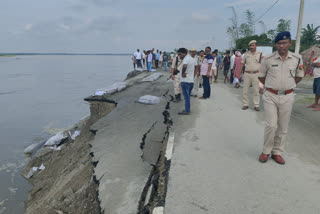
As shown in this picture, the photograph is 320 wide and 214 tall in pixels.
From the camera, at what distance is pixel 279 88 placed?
134 inches

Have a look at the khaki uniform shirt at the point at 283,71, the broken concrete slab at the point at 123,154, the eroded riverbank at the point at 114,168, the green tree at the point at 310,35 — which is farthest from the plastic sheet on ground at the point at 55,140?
the green tree at the point at 310,35

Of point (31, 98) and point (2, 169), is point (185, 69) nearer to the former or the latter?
point (2, 169)

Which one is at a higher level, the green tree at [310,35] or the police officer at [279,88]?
the green tree at [310,35]

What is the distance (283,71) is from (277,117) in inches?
27.3

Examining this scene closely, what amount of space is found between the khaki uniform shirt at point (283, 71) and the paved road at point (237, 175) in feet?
3.98

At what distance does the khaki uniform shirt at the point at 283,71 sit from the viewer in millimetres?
3369

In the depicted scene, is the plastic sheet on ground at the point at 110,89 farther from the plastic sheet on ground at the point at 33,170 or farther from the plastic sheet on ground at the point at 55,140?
the plastic sheet on ground at the point at 33,170

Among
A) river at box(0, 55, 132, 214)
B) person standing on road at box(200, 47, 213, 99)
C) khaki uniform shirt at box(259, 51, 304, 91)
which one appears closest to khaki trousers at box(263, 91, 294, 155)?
khaki uniform shirt at box(259, 51, 304, 91)

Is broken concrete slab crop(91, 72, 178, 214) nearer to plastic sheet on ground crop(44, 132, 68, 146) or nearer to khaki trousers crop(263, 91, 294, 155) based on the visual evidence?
khaki trousers crop(263, 91, 294, 155)

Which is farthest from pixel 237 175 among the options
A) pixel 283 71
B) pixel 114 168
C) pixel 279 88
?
pixel 114 168

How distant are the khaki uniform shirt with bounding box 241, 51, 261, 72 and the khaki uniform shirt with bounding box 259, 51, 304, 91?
3.01 metres

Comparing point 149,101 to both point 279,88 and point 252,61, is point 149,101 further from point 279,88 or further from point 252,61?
point 279,88

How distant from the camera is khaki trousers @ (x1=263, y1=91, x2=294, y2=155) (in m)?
3.40

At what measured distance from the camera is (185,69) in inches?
235
